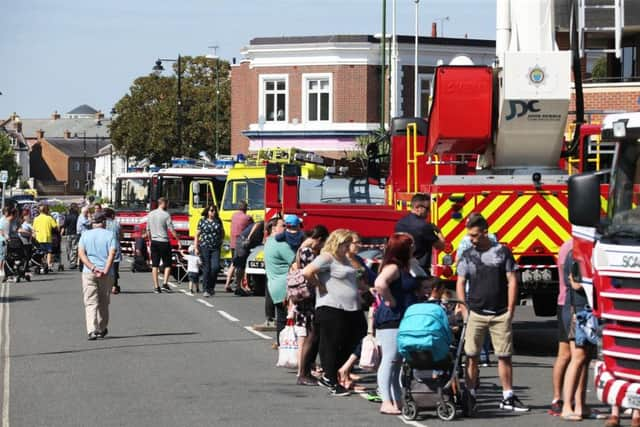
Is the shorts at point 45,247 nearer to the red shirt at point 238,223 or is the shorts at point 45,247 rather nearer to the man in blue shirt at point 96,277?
the red shirt at point 238,223

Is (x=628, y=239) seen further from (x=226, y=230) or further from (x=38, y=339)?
(x=226, y=230)

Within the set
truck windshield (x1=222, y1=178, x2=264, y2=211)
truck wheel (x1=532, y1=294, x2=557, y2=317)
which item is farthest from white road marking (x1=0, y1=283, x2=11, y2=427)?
truck wheel (x1=532, y1=294, x2=557, y2=317)

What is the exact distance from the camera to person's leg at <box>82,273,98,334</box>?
17703 millimetres

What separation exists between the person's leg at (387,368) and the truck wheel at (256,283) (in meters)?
14.3

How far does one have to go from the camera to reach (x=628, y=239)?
32.4 ft

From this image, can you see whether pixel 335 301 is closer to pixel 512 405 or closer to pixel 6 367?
pixel 512 405

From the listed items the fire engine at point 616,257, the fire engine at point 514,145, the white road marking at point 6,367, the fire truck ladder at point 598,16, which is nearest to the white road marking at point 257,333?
the fire engine at point 514,145

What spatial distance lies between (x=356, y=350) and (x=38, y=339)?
20.4 feet

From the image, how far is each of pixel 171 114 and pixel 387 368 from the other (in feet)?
226

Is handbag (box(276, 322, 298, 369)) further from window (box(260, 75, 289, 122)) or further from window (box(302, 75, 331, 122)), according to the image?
window (box(260, 75, 289, 122))

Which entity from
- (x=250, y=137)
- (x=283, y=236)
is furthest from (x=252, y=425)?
(x=250, y=137)

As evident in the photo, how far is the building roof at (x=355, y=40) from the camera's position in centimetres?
5688

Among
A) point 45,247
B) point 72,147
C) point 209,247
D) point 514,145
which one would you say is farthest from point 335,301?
point 72,147

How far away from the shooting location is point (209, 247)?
84.4 ft
